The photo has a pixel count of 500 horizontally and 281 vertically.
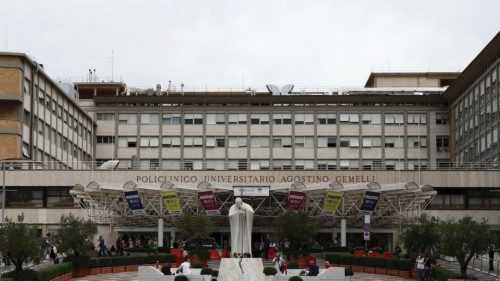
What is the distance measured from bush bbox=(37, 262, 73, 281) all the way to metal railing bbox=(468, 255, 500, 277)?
20654 millimetres

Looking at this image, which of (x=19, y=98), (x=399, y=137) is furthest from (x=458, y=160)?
(x=19, y=98)

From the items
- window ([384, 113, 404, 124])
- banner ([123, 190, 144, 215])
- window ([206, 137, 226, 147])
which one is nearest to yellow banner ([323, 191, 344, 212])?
banner ([123, 190, 144, 215])

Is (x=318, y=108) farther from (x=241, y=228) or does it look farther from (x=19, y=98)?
(x=241, y=228)

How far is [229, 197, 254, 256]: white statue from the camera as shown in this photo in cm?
3959

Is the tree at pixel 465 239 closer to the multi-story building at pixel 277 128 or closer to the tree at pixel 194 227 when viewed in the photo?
the tree at pixel 194 227

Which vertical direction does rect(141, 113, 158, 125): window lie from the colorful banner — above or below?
above

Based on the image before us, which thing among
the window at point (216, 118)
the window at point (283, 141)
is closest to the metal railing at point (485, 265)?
the window at point (283, 141)

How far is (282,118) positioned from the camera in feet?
334

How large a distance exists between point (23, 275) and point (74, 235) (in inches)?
361

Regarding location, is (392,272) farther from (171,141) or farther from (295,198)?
(171,141)

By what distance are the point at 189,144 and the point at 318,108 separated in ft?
47.1

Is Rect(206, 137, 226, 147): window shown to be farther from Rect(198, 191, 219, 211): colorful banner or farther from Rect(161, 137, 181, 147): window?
Rect(198, 191, 219, 211): colorful banner

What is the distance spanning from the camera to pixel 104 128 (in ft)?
336

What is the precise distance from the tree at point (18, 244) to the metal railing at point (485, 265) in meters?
21.7
